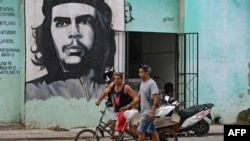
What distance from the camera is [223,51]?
17.0 meters

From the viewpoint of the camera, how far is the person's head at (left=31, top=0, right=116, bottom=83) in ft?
48.8

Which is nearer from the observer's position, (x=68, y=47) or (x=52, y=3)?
(x=52, y=3)

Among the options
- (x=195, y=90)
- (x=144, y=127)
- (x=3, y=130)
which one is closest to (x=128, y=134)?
(x=144, y=127)

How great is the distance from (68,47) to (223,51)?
544 centimetres

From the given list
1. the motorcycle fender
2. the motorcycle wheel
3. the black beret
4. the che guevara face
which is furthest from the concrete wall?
the motorcycle wheel

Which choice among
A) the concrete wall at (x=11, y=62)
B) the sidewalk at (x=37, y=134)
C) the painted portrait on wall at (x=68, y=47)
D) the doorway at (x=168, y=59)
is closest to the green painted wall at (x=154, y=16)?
the doorway at (x=168, y=59)

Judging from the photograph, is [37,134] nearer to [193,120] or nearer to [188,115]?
[188,115]

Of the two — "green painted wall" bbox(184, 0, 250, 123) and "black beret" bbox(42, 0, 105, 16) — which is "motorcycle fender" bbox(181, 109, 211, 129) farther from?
"black beret" bbox(42, 0, 105, 16)

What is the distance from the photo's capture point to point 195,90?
54.2ft

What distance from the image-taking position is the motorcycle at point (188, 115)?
13016 millimetres

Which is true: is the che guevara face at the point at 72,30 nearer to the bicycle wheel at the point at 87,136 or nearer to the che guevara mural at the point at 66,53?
the che guevara mural at the point at 66,53

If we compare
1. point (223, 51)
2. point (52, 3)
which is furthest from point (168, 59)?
point (52, 3)

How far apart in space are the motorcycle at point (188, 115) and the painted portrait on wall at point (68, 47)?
287cm

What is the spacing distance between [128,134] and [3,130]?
4.97 metres
